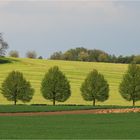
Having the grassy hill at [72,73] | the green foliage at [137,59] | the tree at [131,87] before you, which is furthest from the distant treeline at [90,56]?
the tree at [131,87]

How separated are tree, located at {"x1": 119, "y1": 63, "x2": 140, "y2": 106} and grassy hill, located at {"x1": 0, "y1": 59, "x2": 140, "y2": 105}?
13.7ft

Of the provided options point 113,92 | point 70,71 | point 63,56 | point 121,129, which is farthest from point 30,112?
point 63,56

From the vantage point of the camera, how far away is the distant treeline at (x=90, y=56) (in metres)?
128

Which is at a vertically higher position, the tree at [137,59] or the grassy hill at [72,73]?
the tree at [137,59]

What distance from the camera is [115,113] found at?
40000 mm

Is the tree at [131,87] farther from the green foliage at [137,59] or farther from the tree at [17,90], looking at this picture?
the green foliage at [137,59]

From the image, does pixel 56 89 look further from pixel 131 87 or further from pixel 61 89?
pixel 131 87

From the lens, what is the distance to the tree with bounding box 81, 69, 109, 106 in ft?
201

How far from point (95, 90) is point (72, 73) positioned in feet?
85.1

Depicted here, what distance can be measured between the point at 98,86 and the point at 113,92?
38.5 ft

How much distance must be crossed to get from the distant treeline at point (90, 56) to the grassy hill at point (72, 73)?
25919 millimetres

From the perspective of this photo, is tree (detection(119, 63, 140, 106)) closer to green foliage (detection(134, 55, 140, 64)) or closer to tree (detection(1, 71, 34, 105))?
tree (detection(1, 71, 34, 105))

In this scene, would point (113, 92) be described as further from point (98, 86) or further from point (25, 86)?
point (25, 86)

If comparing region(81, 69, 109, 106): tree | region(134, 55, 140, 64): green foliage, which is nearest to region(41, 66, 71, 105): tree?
region(81, 69, 109, 106): tree
